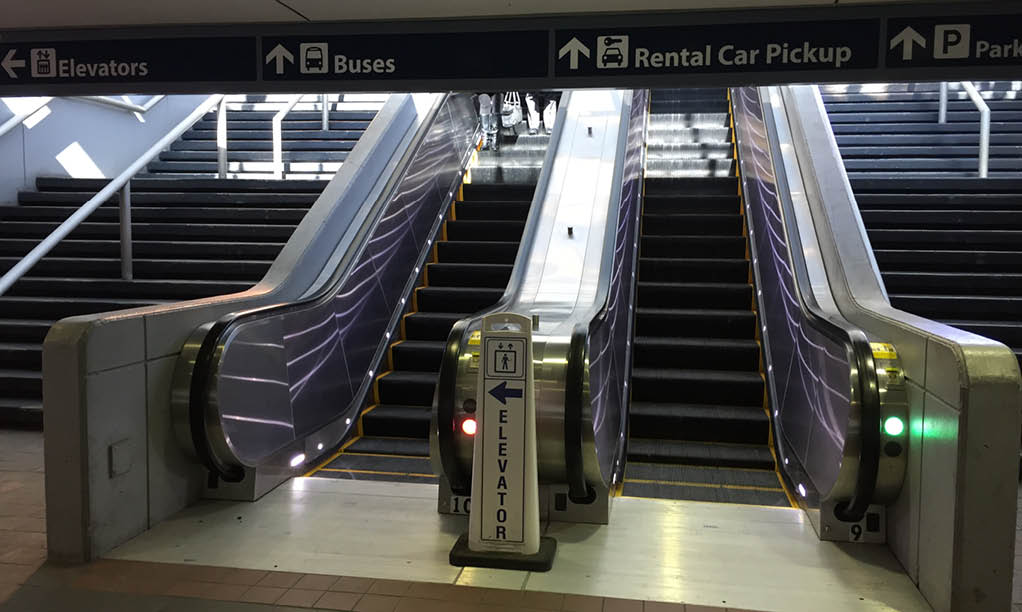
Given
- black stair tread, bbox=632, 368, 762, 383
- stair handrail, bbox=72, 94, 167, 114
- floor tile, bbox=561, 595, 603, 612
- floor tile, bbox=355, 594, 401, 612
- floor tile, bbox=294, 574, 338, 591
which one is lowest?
floor tile, bbox=355, 594, 401, 612

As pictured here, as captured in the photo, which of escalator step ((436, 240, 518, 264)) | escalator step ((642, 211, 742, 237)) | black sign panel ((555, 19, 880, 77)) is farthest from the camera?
escalator step ((642, 211, 742, 237))

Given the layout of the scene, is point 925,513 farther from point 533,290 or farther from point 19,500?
point 19,500

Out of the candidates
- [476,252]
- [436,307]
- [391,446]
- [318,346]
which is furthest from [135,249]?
[391,446]

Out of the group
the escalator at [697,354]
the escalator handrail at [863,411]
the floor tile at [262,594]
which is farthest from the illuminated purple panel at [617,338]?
the floor tile at [262,594]

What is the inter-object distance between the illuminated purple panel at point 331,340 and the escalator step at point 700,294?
2.12 m

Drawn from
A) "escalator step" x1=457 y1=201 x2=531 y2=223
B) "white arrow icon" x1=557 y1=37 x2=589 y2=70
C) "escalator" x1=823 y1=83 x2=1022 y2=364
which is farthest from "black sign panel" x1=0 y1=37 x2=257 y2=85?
"escalator" x1=823 y1=83 x2=1022 y2=364

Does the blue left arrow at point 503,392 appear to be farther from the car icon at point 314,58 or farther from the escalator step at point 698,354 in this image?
the escalator step at point 698,354

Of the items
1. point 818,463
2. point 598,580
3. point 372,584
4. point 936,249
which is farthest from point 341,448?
point 936,249

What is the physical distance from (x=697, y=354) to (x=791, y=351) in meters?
1.05

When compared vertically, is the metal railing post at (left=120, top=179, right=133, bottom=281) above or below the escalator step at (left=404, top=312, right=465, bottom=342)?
above

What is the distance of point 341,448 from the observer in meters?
5.73

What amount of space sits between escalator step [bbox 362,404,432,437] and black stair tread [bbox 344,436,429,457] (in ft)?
0.16

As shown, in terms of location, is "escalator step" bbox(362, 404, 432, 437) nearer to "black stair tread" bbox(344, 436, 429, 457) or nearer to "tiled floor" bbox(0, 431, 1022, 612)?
"black stair tread" bbox(344, 436, 429, 457)

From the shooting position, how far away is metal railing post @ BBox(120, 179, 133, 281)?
271 inches
